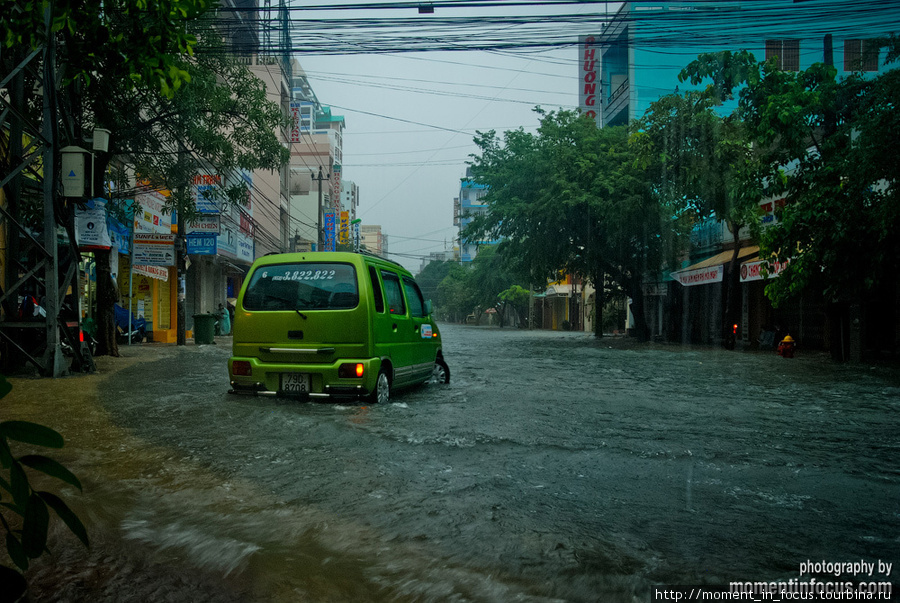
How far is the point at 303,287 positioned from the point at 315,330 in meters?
0.52

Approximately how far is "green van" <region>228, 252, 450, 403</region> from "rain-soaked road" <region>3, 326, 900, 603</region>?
29 cm

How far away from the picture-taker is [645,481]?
4.67m

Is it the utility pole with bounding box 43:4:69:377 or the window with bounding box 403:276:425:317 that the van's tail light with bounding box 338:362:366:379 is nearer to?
the window with bounding box 403:276:425:317

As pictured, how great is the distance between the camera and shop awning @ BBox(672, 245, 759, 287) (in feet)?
74.6

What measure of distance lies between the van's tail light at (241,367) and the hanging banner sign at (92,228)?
6.72 metres

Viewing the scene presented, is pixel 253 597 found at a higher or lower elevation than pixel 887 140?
lower

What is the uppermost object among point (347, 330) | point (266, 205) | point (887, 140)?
point (266, 205)

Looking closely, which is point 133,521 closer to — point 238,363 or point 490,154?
point 238,363

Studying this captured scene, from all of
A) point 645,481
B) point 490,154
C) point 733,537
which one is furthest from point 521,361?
point 490,154

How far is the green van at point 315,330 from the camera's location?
7535 mm

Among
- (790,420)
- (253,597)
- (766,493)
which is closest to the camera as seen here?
(253,597)

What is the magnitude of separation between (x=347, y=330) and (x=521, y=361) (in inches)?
367

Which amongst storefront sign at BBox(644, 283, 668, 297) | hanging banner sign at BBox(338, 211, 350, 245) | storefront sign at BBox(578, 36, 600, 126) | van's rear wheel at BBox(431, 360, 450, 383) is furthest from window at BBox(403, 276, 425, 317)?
hanging banner sign at BBox(338, 211, 350, 245)

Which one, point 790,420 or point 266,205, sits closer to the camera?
point 790,420
